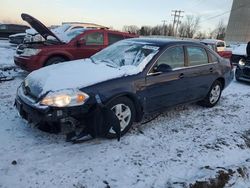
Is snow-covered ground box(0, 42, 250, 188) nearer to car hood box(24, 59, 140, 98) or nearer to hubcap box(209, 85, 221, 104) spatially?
car hood box(24, 59, 140, 98)

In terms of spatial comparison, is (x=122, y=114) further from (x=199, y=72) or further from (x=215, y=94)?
(x=215, y=94)

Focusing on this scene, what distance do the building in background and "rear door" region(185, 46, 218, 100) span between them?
66261 millimetres

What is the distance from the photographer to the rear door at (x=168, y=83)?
5250 millimetres

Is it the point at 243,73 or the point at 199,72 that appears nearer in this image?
the point at 199,72

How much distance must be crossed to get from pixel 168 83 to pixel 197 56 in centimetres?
129

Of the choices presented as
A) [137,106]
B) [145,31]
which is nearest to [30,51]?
[137,106]

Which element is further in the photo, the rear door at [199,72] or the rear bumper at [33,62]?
the rear bumper at [33,62]

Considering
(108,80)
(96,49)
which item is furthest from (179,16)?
(108,80)

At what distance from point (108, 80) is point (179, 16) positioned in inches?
2879

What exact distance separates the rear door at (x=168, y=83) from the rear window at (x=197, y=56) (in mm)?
271

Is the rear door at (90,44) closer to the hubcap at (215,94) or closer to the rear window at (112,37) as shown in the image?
the rear window at (112,37)

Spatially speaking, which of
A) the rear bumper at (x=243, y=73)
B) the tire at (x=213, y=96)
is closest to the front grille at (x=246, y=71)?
Result: the rear bumper at (x=243, y=73)

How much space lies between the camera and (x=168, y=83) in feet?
18.2

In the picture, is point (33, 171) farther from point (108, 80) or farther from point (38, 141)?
point (108, 80)
